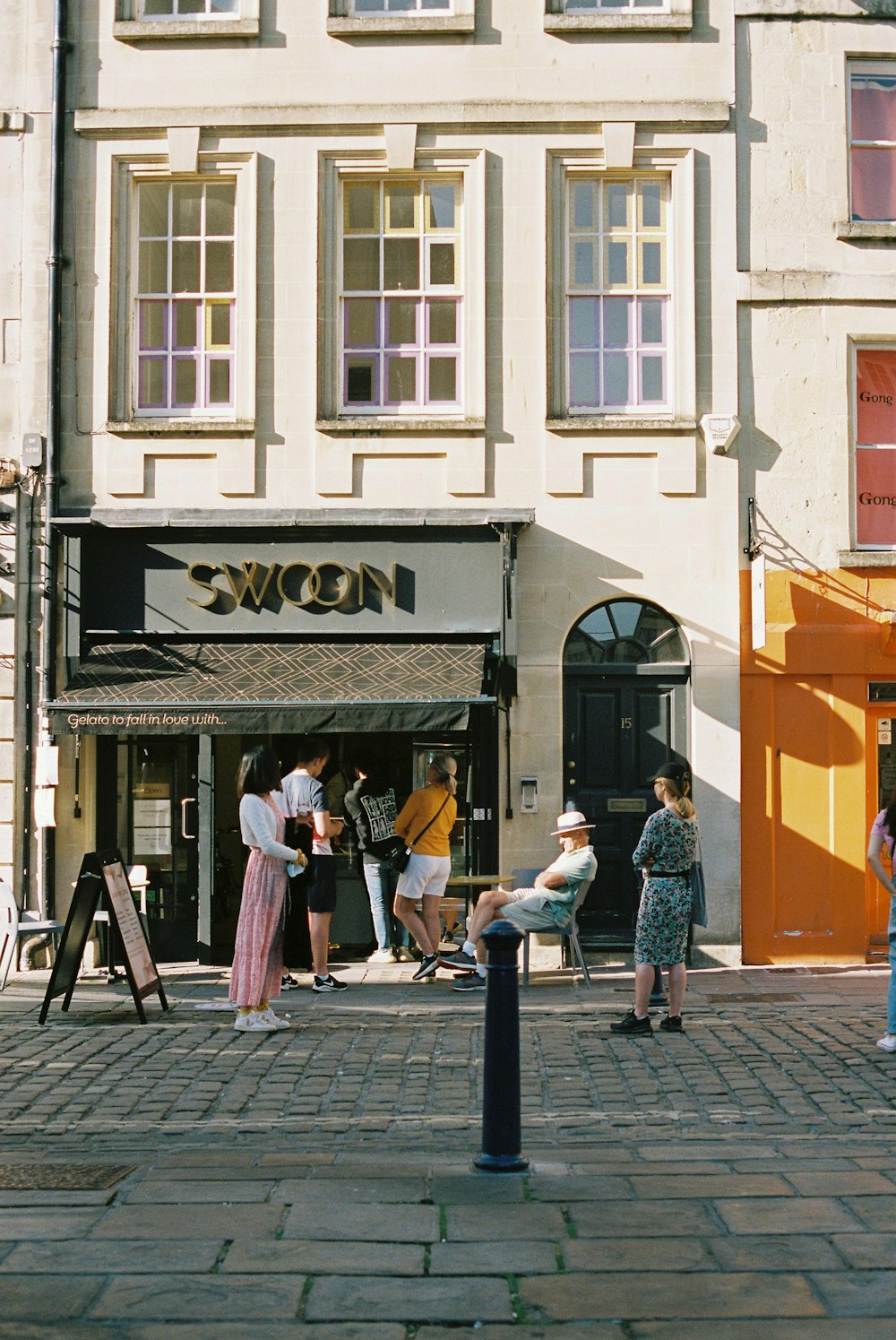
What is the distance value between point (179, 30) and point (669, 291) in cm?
507

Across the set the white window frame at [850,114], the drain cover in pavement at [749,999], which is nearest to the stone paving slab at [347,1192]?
the drain cover in pavement at [749,999]

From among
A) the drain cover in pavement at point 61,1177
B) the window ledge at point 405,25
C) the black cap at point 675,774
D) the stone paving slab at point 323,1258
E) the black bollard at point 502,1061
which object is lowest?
the drain cover in pavement at point 61,1177

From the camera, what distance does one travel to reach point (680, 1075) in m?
8.32

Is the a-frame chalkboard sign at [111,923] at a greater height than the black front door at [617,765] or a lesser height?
lesser

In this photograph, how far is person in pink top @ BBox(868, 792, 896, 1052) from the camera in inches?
348

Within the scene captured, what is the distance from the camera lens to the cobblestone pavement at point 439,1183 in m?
4.64

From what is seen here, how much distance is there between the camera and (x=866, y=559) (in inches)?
528

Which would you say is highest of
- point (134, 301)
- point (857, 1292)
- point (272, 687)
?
point (134, 301)

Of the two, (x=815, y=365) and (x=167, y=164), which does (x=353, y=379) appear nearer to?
(x=167, y=164)

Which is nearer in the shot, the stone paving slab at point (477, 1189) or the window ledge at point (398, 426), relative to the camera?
the stone paving slab at point (477, 1189)

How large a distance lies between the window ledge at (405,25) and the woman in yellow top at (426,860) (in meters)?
6.74

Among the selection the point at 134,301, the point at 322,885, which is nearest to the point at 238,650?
the point at 322,885

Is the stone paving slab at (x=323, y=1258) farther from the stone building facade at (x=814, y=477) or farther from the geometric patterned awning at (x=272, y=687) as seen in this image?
the stone building facade at (x=814, y=477)

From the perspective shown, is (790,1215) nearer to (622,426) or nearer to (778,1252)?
(778,1252)
